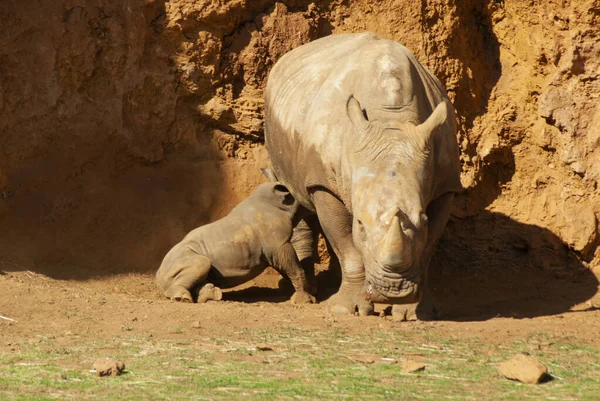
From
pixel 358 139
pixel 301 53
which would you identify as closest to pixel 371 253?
pixel 358 139

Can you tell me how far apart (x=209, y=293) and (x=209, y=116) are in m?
3.14

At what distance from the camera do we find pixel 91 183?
12.1m

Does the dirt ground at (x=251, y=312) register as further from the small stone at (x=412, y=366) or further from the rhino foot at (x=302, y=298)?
the small stone at (x=412, y=366)

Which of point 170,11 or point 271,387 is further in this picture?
point 170,11

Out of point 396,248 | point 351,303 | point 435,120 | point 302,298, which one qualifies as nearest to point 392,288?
point 396,248

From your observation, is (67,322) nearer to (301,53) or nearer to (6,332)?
(6,332)

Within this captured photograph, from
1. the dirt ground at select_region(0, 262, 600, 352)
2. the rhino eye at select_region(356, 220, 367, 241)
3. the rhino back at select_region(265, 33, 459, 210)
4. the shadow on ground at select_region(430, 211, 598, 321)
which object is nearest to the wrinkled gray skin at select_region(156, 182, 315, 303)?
the dirt ground at select_region(0, 262, 600, 352)

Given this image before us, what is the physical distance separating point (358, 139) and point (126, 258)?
421 cm

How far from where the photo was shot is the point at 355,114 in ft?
28.0

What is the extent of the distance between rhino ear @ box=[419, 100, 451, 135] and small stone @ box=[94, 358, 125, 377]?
10.5ft

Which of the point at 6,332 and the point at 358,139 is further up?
the point at 358,139

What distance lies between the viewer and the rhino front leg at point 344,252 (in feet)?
30.0

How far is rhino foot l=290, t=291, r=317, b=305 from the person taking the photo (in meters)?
10.0

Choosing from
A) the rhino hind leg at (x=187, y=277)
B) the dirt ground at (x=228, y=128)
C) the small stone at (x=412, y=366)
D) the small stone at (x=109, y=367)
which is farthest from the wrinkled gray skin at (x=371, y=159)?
the small stone at (x=109, y=367)
